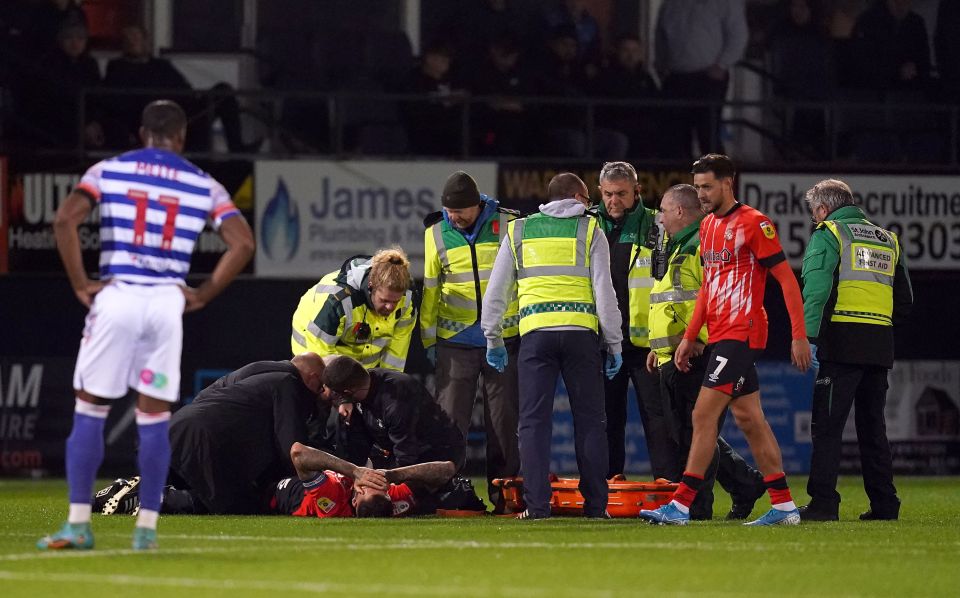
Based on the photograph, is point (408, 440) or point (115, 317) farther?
point (408, 440)

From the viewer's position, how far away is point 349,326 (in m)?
11.6

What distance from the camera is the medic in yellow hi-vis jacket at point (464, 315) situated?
11914 mm

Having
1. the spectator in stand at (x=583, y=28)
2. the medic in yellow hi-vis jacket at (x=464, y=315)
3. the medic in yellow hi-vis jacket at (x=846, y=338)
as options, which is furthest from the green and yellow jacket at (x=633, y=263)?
the spectator in stand at (x=583, y=28)

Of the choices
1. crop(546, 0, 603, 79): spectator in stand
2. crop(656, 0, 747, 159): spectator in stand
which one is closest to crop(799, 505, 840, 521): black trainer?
crop(656, 0, 747, 159): spectator in stand

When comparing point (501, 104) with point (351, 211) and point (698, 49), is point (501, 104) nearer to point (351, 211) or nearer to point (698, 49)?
point (351, 211)

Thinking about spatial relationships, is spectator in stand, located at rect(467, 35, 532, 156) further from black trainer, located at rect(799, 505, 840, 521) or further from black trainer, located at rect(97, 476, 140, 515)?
black trainer, located at rect(799, 505, 840, 521)

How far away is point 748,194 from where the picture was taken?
18.9 meters

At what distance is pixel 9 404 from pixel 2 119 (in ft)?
9.03

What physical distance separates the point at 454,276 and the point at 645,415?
4.90 feet

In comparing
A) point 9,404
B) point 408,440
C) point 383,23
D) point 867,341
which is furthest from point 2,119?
point 867,341

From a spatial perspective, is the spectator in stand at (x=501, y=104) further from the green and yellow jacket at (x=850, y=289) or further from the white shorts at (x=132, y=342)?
the white shorts at (x=132, y=342)

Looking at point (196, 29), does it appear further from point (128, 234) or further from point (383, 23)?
point (128, 234)

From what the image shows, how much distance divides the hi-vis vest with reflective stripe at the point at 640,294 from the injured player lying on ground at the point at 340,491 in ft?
5.05

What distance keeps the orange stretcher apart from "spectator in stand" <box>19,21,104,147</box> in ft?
26.7
